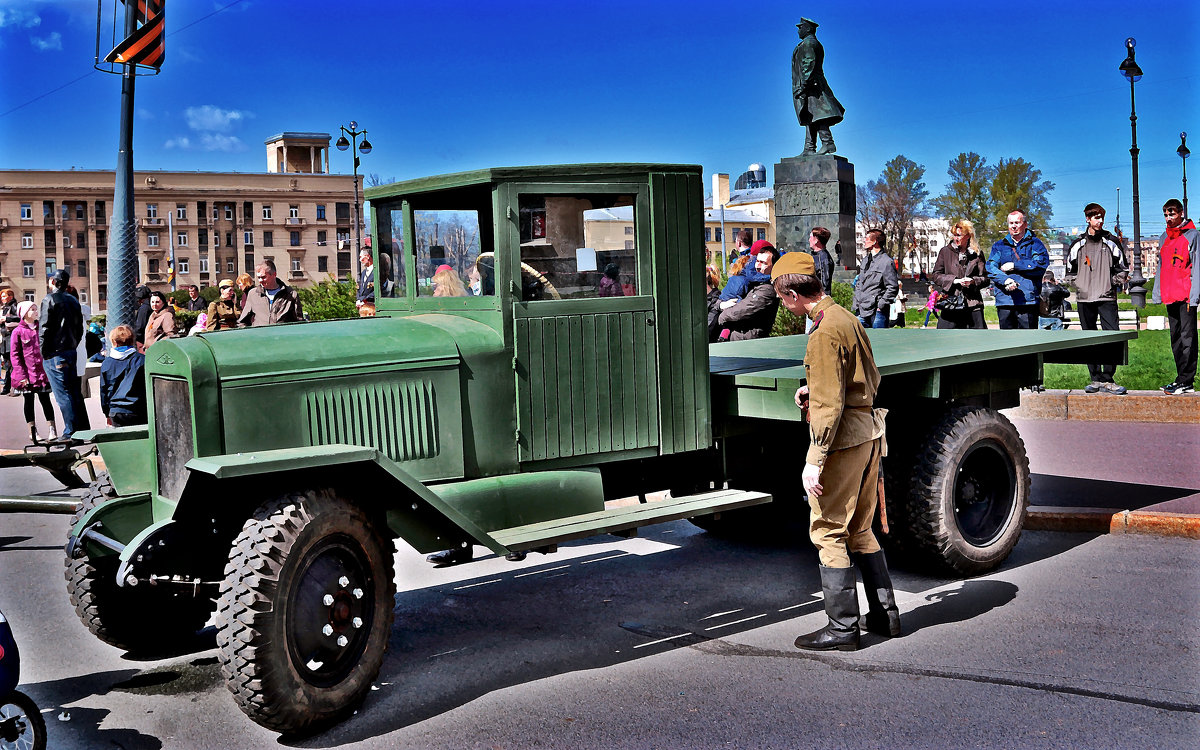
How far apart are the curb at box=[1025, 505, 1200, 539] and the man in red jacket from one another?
434 centimetres

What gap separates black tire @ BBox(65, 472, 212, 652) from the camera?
5016 mm

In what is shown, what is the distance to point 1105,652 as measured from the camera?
4.84 m

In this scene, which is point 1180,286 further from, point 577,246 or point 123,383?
point 123,383

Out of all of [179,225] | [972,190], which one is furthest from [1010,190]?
[179,225]

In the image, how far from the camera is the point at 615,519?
507 centimetres

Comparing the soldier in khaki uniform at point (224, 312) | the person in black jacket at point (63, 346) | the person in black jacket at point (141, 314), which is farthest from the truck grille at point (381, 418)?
the person in black jacket at point (63, 346)

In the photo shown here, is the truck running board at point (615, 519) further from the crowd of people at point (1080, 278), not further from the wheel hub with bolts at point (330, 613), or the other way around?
the crowd of people at point (1080, 278)

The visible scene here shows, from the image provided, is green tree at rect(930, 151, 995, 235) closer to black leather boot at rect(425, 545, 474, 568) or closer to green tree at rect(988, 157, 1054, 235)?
green tree at rect(988, 157, 1054, 235)

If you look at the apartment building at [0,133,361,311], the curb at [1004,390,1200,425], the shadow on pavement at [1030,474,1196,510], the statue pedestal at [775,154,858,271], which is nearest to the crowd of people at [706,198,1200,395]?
the curb at [1004,390,1200,425]

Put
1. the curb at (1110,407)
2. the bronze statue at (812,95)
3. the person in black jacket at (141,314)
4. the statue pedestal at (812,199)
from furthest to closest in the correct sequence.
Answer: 1. the bronze statue at (812,95)
2. the statue pedestal at (812,199)
3. the person in black jacket at (141,314)
4. the curb at (1110,407)

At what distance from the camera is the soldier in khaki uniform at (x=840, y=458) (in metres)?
4.87

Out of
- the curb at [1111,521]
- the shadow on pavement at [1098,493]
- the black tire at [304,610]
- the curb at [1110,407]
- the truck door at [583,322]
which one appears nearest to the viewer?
the black tire at [304,610]

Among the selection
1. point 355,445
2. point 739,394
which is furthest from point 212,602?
point 739,394

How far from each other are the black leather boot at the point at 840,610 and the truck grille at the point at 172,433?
2854mm
